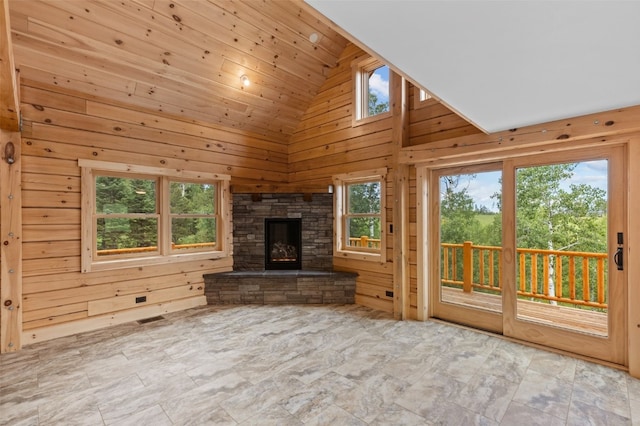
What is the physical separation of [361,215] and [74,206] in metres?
3.66

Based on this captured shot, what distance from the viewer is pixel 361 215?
4586 millimetres

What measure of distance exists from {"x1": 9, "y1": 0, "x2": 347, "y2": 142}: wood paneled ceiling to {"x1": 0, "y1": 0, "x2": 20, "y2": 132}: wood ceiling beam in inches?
27.7

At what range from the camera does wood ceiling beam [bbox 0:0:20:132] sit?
146cm

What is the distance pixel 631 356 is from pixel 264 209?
4395 mm

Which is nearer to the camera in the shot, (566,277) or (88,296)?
(566,277)

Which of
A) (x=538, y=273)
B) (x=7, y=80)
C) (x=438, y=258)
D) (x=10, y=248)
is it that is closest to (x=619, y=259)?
(x=538, y=273)

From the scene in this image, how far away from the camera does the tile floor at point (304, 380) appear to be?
198 centimetres

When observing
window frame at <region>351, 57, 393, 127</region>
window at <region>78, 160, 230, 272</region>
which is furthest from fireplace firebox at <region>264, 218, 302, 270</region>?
window frame at <region>351, 57, 393, 127</region>

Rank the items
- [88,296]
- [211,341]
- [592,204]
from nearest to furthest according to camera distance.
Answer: [592,204] < [211,341] < [88,296]

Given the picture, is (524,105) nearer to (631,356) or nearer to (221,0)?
(631,356)

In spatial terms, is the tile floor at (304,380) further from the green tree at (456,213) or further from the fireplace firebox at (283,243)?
the fireplace firebox at (283,243)

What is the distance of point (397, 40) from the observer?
4.62ft

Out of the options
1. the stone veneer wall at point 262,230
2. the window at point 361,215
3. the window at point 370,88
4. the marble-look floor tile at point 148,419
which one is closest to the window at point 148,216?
the stone veneer wall at point 262,230

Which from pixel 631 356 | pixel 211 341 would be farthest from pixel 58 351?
pixel 631 356
